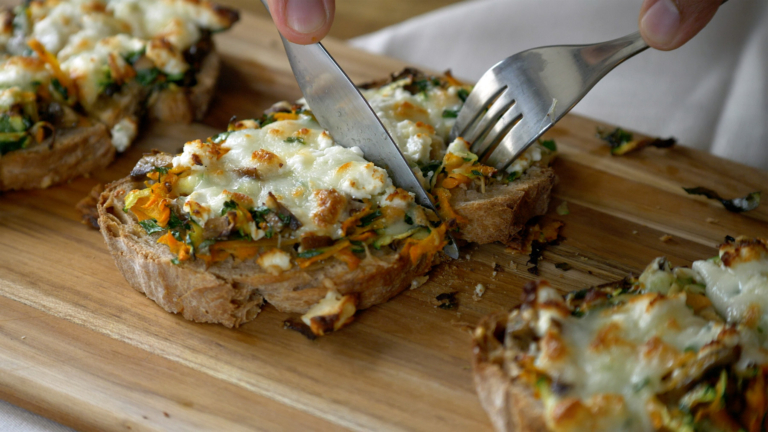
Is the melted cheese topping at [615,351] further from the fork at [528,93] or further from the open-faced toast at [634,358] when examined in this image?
the fork at [528,93]

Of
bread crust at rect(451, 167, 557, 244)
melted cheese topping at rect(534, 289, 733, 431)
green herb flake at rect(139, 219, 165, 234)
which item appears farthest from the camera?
bread crust at rect(451, 167, 557, 244)

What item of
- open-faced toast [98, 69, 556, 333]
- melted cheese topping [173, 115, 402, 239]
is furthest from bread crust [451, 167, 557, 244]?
melted cheese topping [173, 115, 402, 239]

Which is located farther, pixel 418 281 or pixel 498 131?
pixel 498 131

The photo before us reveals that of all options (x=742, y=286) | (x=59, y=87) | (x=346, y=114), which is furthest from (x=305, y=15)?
(x=742, y=286)

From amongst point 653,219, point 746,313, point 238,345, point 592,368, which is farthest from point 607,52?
point 238,345

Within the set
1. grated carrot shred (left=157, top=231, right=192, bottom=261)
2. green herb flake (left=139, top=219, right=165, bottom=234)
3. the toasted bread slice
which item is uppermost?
grated carrot shred (left=157, top=231, right=192, bottom=261)

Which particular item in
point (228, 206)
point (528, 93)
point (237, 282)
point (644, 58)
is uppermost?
point (528, 93)

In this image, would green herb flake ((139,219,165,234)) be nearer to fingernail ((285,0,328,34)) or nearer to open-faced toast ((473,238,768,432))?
fingernail ((285,0,328,34))

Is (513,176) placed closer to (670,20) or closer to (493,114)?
(493,114)
